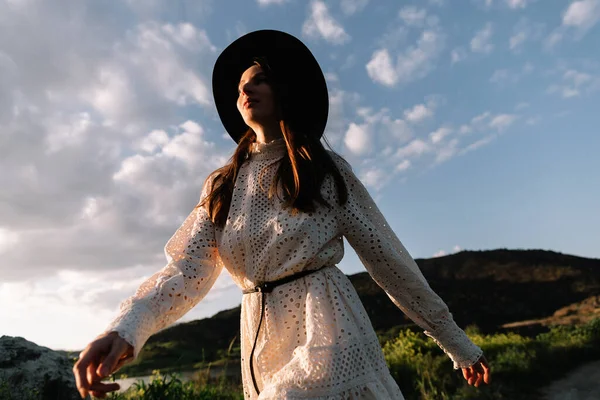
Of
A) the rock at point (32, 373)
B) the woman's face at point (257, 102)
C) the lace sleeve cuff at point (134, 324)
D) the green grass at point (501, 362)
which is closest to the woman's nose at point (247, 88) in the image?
the woman's face at point (257, 102)

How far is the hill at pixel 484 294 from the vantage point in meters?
6.47

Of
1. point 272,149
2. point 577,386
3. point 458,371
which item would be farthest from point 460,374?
point 272,149

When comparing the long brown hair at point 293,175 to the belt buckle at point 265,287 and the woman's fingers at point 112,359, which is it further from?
the woman's fingers at point 112,359

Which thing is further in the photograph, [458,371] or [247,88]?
[458,371]

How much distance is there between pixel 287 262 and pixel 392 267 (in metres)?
0.45

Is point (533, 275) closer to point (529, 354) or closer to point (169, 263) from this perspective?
point (529, 354)

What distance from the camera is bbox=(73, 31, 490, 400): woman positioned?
4.83 ft

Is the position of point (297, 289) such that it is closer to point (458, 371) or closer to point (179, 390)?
point (179, 390)

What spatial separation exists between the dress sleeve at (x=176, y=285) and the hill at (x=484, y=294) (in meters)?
4.34

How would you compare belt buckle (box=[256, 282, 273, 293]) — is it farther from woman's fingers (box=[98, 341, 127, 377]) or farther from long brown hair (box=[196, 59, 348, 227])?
woman's fingers (box=[98, 341, 127, 377])

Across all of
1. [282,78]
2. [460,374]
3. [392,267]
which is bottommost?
[460,374]

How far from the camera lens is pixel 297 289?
1.66 m

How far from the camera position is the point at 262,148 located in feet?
6.71

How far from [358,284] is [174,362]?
3.12 m
